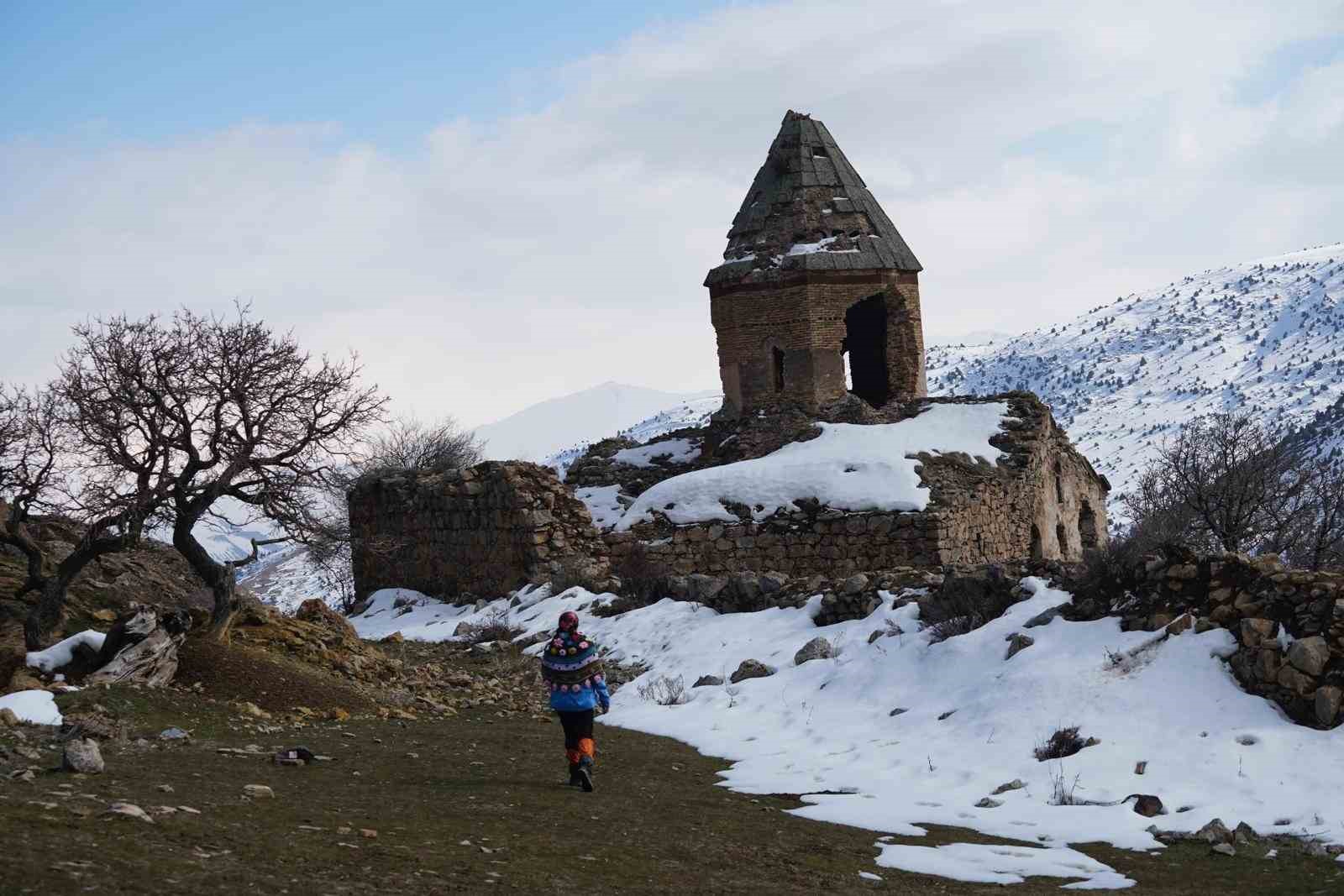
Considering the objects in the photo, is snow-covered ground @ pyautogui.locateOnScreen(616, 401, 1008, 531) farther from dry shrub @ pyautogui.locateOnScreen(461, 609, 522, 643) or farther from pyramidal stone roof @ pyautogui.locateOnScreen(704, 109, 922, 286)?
pyramidal stone roof @ pyautogui.locateOnScreen(704, 109, 922, 286)

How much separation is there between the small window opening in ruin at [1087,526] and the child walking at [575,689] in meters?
18.3

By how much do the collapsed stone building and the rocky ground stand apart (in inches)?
322

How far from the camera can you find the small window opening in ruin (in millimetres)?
25344

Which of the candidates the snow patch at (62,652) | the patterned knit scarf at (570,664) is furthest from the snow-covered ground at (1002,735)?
the snow patch at (62,652)

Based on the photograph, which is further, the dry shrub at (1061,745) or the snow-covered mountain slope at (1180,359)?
the snow-covered mountain slope at (1180,359)

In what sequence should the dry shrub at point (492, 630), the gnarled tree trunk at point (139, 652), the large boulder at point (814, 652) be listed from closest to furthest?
the gnarled tree trunk at point (139, 652) → the large boulder at point (814, 652) → the dry shrub at point (492, 630)

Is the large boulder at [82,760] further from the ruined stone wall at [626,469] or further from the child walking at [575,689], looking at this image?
the ruined stone wall at [626,469]

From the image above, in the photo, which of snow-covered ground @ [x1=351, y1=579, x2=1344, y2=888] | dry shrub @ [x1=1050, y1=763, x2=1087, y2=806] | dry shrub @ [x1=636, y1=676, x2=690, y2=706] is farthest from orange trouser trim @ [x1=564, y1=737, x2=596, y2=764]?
dry shrub @ [x1=636, y1=676, x2=690, y2=706]

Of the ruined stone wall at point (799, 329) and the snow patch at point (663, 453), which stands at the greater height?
the ruined stone wall at point (799, 329)

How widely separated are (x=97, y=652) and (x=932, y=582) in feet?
24.7

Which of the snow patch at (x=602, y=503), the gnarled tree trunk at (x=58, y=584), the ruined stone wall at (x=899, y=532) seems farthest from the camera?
the snow patch at (x=602, y=503)

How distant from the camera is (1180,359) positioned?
104438mm

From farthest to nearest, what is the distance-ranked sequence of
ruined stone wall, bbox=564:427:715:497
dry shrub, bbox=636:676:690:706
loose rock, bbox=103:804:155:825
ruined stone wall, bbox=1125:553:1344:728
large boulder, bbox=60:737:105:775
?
ruined stone wall, bbox=564:427:715:497, dry shrub, bbox=636:676:690:706, ruined stone wall, bbox=1125:553:1344:728, large boulder, bbox=60:737:105:775, loose rock, bbox=103:804:155:825

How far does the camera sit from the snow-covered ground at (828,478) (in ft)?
61.7
